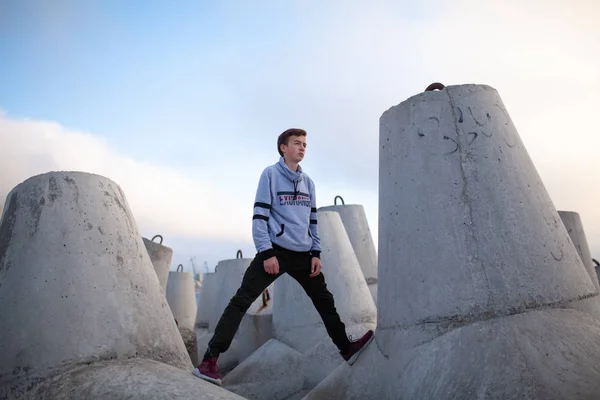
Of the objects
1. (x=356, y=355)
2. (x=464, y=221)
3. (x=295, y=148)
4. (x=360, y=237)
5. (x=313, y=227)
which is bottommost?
(x=356, y=355)

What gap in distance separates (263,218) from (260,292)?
15.9 inches

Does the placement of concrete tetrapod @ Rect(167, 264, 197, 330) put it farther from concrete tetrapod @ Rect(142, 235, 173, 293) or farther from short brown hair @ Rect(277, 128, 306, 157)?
short brown hair @ Rect(277, 128, 306, 157)

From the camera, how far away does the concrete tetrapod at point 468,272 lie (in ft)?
6.05

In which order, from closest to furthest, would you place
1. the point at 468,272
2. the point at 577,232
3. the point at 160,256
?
the point at 468,272 < the point at 577,232 < the point at 160,256

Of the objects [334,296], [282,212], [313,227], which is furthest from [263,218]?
[334,296]

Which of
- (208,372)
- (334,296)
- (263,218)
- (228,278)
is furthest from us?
(228,278)

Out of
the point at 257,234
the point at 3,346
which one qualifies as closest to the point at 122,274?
the point at 3,346

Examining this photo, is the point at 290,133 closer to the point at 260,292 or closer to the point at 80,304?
the point at 260,292

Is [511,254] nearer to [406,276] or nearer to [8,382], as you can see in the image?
[406,276]

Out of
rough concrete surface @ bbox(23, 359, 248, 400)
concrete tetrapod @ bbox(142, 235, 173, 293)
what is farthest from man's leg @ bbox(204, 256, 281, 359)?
concrete tetrapod @ bbox(142, 235, 173, 293)

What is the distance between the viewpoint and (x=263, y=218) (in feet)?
8.22

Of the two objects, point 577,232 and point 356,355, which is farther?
point 577,232

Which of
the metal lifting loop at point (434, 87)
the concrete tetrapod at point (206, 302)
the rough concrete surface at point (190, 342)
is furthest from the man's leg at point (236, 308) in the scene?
the concrete tetrapod at point (206, 302)

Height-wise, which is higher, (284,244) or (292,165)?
(292,165)
